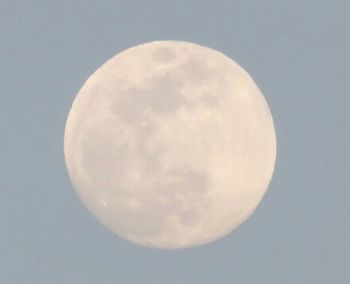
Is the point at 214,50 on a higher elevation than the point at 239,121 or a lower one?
higher

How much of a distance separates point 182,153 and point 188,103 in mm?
1133

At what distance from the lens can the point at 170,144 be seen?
25859 millimetres

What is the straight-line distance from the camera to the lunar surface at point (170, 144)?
26.0 m

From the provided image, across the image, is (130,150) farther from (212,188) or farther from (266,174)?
(266,174)

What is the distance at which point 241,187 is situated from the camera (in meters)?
27.0

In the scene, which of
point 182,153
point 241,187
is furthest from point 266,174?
point 182,153

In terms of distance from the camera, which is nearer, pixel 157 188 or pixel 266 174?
pixel 157 188

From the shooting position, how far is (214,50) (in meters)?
28.3

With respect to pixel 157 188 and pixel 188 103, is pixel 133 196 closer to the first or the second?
pixel 157 188

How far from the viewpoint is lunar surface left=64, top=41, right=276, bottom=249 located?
26.0 metres

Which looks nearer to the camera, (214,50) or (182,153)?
(182,153)

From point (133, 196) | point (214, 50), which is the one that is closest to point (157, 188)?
point (133, 196)

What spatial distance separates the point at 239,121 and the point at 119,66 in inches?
122

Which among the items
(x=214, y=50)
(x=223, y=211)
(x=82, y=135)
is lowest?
(x=223, y=211)
